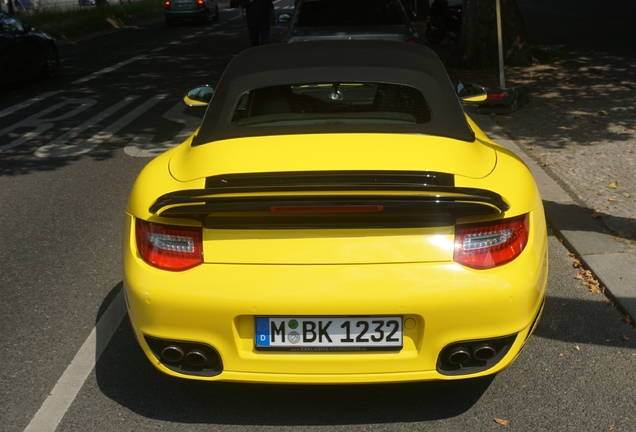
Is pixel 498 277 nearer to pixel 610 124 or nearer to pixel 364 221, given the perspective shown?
pixel 364 221

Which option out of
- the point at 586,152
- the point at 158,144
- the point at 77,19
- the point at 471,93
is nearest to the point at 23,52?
the point at 158,144

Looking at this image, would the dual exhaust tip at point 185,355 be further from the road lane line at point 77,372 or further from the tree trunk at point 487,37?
the tree trunk at point 487,37

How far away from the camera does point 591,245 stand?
5930 millimetres

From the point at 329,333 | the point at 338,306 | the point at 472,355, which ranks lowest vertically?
the point at 472,355

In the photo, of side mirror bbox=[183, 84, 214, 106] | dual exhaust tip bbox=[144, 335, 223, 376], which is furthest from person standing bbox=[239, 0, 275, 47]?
dual exhaust tip bbox=[144, 335, 223, 376]

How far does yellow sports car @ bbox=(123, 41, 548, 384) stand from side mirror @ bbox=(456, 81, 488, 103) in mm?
1670

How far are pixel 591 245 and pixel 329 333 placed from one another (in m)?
3.14

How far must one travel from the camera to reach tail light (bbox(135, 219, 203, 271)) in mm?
3465

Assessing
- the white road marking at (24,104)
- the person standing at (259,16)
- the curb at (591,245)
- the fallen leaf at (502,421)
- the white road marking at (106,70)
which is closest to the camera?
the fallen leaf at (502,421)

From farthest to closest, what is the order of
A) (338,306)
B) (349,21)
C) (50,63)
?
(50,63)
(349,21)
(338,306)

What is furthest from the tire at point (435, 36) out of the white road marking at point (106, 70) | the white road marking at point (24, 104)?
the white road marking at point (24, 104)

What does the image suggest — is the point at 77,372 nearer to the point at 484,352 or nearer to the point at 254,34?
the point at 484,352

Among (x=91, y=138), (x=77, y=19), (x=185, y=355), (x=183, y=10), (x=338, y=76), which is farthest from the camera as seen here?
(x=183, y=10)

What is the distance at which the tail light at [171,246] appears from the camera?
346cm
